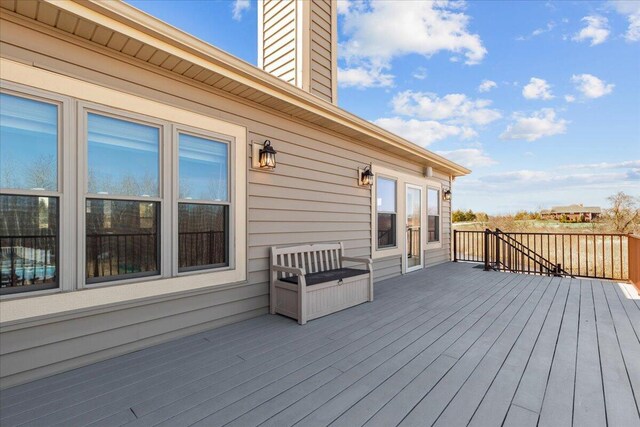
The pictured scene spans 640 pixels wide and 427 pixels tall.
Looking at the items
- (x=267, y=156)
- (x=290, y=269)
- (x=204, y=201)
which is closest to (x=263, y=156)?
(x=267, y=156)

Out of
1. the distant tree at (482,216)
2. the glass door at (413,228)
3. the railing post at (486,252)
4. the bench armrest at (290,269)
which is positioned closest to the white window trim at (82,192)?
the bench armrest at (290,269)

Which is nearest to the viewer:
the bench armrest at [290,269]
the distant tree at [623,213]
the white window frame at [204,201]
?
the white window frame at [204,201]

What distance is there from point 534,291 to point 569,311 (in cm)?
108

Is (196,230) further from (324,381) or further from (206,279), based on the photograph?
(324,381)

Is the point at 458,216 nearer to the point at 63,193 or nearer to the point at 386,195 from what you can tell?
the point at 386,195

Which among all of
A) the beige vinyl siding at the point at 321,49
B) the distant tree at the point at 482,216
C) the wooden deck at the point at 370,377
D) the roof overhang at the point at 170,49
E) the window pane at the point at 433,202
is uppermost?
the beige vinyl siding at the point at 321,49

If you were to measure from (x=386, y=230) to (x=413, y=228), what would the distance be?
1.06m

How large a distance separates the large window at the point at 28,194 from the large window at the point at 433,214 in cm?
672

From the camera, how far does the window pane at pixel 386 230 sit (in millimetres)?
5609

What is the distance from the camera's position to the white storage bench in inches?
126

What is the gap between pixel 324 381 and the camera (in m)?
2.00

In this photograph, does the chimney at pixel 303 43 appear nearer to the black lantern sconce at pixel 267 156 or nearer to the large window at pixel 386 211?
the large window at pixel 386 211

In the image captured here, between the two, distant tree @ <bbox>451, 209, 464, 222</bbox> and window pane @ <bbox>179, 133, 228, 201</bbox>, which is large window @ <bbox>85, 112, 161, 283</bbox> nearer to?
window pane @ <bbox>179, 133, 228, 201</bbox>

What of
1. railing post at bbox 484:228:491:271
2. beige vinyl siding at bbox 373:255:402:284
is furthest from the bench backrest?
railing post at bbox 484:228:491:271
